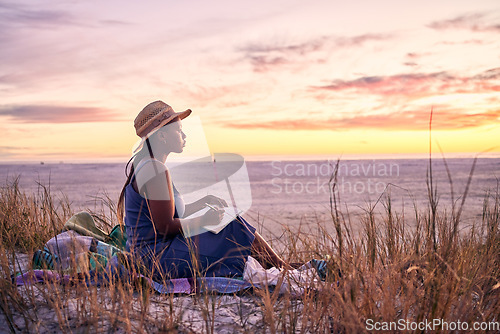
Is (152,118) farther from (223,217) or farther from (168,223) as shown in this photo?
(223,217)

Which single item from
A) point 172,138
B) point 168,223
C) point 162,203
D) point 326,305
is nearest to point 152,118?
point 172,138

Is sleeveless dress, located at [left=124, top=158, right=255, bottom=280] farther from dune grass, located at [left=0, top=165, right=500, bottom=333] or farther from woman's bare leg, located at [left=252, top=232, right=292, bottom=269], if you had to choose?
dune grass, located at [left=0, top=165, right=500, bottom=333]

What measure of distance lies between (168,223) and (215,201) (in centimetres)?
44

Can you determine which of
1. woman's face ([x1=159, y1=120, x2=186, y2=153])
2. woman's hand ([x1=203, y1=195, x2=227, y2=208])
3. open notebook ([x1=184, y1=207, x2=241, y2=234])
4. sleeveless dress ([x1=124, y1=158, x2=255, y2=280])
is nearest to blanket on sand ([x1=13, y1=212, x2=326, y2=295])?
sleeveless dress ([x1=124, y1=158, x2=255, y2=280])

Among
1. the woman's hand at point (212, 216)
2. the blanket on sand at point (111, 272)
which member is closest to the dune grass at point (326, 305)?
the blanket on sand at point (111, 272)

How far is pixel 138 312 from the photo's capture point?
252 centimetres

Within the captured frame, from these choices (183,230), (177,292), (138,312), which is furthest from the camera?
(183,230)

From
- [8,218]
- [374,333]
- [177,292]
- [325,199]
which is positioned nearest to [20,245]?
[8,218]

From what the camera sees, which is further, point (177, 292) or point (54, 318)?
point (177, 292)

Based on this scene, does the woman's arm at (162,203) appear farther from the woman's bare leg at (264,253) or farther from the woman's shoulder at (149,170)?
the woman's bare leg at (264,253)

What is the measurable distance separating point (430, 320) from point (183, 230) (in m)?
1.82

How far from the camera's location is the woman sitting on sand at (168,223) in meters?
3.16

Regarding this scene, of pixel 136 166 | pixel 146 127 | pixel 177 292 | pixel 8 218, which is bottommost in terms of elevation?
pixel 177 292

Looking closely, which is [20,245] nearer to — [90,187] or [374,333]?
[374,333]
